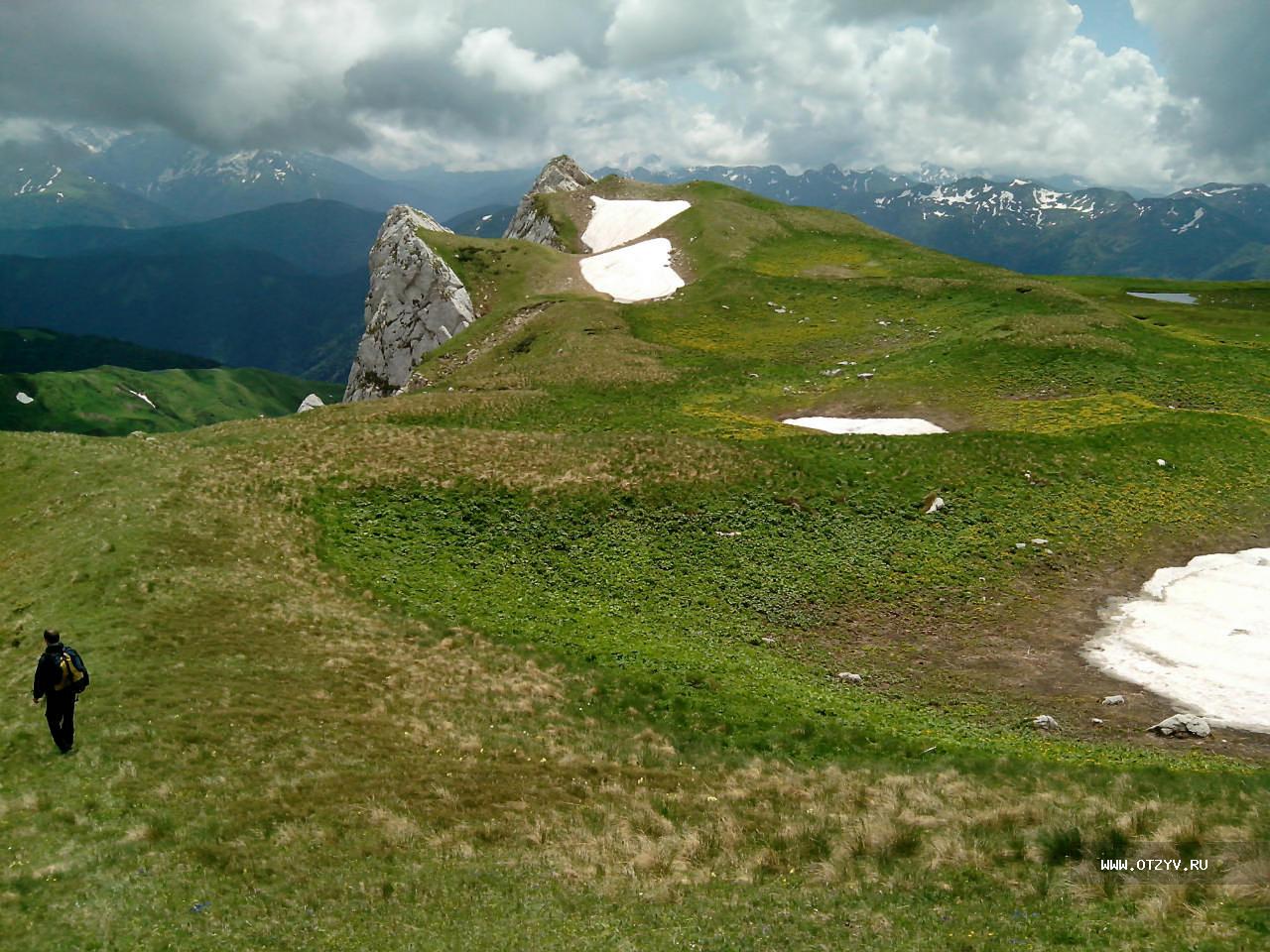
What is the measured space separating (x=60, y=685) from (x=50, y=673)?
0.42 m

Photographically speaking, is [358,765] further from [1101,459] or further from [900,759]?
[1101,459]

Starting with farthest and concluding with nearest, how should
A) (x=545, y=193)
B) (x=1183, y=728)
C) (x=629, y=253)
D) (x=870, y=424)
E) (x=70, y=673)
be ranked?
(x=545, y=193) < (x=629, y=253) < (x=870, y=424) < (x=1183, y=728) < (x=70, y=673)

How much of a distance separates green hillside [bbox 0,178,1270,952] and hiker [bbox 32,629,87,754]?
24.1 inches

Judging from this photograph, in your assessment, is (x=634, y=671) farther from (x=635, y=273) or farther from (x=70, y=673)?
(x=635, y=273)

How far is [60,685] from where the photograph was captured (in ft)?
58.1

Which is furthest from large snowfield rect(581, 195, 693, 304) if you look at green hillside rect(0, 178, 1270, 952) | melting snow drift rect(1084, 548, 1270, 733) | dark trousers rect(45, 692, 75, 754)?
dark trousers rect(45, 692, 75, 754)

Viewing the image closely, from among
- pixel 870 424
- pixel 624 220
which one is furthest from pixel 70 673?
pixel 624 220

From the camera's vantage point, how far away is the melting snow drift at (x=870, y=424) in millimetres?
49344

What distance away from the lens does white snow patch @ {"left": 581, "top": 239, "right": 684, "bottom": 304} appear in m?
93.2

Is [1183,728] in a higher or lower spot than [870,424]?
lower

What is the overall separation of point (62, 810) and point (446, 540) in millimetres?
19946

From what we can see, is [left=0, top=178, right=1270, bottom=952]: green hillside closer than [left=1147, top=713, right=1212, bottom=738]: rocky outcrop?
Yes

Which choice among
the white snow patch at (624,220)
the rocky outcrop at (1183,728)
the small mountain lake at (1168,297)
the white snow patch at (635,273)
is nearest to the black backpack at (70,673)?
the rocky outcrop at (1183,728)

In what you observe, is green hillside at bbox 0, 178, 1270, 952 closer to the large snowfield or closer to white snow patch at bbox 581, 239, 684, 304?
white snow patch at bbox 581, 239, 684, 304
